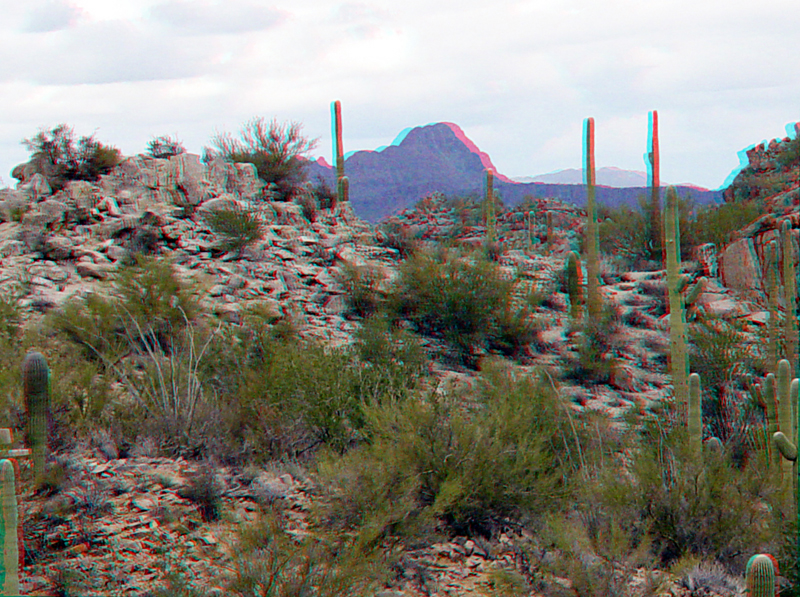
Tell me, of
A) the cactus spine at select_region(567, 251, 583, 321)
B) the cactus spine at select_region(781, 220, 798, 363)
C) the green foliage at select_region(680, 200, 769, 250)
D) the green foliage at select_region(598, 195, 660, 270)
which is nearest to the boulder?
the green foliage at select_region(680, 200, 769, 250)

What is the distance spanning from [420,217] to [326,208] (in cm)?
1222

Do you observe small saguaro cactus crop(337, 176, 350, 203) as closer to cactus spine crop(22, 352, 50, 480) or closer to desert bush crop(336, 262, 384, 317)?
desert bush crop(336, 262, 384, 317)

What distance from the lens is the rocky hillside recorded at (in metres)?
4.97

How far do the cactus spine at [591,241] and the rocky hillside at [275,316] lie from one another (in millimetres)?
612

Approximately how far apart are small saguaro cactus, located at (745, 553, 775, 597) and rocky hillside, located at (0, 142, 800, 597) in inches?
25.8

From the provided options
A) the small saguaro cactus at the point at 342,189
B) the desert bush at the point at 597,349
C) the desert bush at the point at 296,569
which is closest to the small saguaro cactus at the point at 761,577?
the desert bush at the point at 296,569

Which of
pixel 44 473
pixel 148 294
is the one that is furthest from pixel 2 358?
pixel 44 473

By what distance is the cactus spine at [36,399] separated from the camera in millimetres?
5762

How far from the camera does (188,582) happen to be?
171 inches

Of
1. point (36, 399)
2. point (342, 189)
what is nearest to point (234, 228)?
point (342, 189)

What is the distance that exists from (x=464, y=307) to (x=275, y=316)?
3.49 meters

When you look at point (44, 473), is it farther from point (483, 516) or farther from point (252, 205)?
point (252, 205)

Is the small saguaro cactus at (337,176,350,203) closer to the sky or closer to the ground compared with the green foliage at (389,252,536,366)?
closer to the sky

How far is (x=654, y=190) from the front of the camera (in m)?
20.9
